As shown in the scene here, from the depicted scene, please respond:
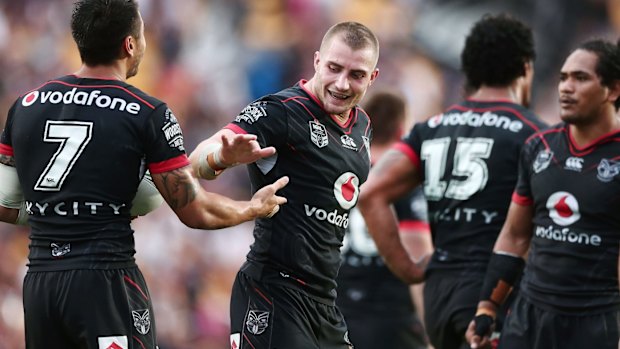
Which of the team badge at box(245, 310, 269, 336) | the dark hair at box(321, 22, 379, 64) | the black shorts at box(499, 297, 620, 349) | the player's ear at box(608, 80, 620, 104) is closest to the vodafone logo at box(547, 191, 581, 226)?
the black shorts at box(499, 297, 620, 349)

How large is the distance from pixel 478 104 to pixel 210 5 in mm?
9164

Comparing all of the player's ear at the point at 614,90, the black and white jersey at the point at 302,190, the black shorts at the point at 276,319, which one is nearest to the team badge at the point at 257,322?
the black shorts at the point at 276,319

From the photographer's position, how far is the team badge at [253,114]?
5.31m

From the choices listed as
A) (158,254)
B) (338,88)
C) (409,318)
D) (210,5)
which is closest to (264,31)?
(210,5)

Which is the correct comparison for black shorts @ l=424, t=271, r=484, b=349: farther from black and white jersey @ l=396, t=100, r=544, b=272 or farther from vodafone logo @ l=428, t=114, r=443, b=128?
vodafone logo @ l=428, t=114, r=443, b=128

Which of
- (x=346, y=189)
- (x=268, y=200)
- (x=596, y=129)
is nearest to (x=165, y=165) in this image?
(x=268, y=200)

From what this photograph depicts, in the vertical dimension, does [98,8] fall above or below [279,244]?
above

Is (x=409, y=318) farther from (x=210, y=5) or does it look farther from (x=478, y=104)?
(x=210, y=5)

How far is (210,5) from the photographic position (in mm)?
15758

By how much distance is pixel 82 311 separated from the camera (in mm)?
4965

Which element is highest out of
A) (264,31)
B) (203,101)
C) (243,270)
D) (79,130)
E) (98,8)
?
(264,31)

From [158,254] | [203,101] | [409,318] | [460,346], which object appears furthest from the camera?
[203,101]

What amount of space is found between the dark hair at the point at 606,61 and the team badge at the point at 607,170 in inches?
20.7

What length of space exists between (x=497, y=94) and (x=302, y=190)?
2339mm
